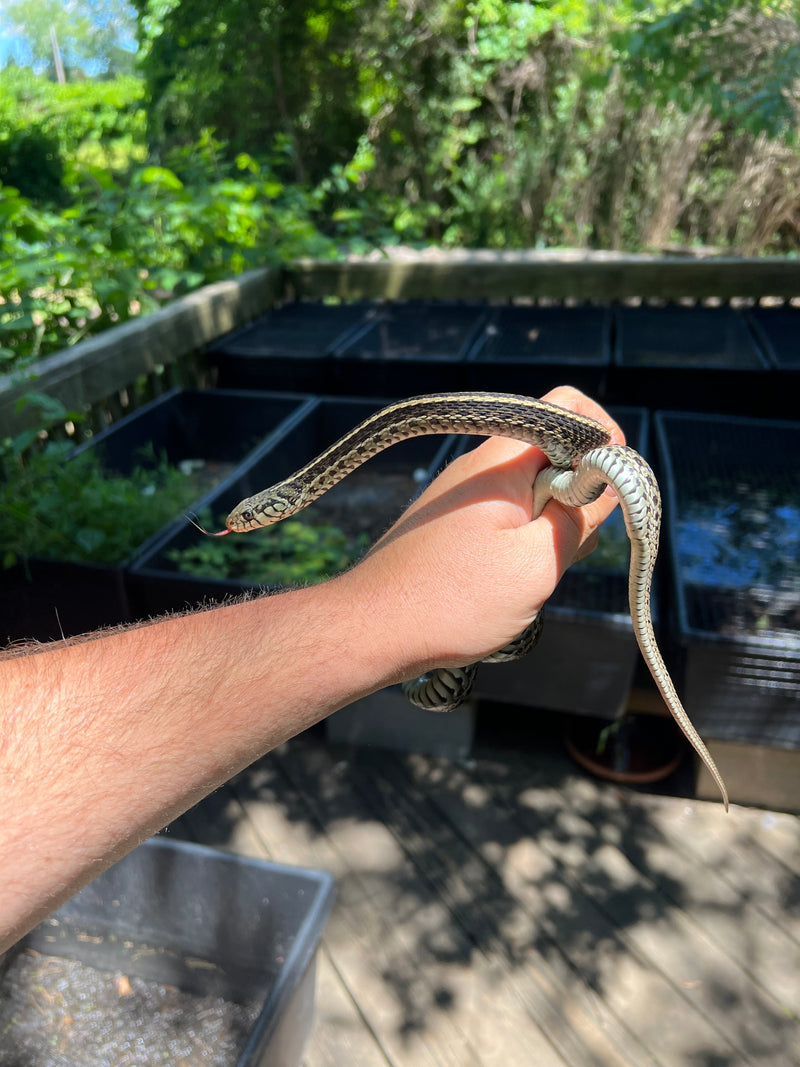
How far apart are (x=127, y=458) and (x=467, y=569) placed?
3.37 metres

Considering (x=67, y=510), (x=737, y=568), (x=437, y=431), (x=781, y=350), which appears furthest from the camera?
(x=781, y=350)

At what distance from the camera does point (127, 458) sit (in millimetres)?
4324

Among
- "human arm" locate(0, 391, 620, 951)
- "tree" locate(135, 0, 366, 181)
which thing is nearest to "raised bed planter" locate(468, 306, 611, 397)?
"human arm" locate(0, 391, 620, 951)

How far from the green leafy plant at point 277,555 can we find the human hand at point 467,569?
6.04ft

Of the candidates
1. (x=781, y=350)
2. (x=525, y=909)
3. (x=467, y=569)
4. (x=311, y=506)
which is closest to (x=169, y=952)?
(x=525, y=909)

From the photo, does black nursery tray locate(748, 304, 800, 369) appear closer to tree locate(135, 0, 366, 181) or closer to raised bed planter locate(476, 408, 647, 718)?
raised bed planter locate(476, 408, 647, 718)

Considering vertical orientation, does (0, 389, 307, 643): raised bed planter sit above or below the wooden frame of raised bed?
below

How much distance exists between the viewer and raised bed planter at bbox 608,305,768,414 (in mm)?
4746

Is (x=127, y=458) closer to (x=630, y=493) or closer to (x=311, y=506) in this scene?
(x=311, y=506)

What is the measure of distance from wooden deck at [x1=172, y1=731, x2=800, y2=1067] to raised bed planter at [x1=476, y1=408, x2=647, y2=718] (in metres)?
0.49

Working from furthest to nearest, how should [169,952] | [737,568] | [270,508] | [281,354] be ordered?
[281,354] → [737,568] → [169,952] → [270,508]

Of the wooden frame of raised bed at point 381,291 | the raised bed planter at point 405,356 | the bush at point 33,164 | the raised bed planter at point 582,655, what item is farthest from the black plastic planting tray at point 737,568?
the bush at point 33,164

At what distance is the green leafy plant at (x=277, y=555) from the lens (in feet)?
11.5

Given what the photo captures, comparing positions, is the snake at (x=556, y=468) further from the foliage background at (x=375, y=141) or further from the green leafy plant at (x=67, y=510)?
the foliage background at (x=375, y=141)
